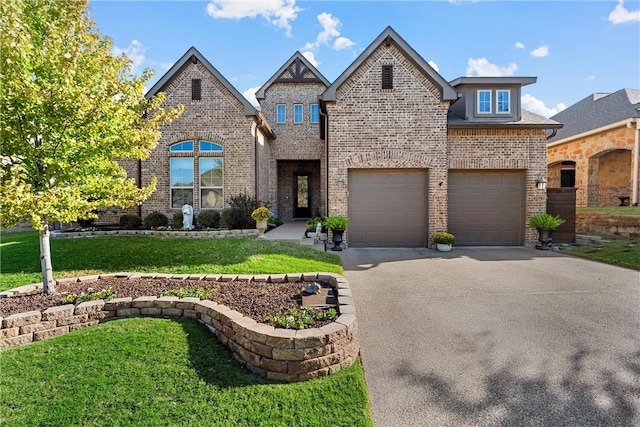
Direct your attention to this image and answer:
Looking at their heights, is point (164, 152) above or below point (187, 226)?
above

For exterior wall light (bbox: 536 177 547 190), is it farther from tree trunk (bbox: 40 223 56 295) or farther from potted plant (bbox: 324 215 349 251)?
tree trunk (bbox: 40 223 56 295)

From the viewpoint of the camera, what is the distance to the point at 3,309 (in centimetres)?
423

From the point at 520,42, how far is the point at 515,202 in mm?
5215

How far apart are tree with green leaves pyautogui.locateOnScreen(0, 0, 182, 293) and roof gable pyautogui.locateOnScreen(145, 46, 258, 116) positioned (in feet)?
21.9

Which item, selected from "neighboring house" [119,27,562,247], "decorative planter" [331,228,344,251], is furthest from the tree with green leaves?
"neighboring house" [119,27,562,247]

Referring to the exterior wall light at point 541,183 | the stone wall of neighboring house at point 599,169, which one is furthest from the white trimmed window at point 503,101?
the stone wall of neighboring house at point 599,169

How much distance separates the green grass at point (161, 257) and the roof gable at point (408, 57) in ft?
18.2

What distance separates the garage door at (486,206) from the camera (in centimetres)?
1119

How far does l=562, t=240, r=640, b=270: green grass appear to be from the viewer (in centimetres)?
827

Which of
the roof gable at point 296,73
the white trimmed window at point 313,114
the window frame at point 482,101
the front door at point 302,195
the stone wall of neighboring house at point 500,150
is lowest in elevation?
the front door at point 302,195

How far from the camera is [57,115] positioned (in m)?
4.32

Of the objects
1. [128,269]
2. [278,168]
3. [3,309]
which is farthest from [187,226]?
[278,168]

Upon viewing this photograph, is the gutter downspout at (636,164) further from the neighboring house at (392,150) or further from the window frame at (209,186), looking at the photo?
the window frame at (209,186)

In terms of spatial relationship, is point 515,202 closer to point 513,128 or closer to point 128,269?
point 513,128
